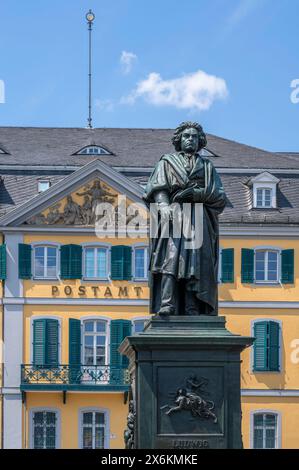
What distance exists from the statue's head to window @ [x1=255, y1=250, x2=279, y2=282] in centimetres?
3399

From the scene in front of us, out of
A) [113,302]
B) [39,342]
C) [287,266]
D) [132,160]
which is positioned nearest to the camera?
[39,342]

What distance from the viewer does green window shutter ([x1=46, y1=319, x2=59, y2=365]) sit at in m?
46.5

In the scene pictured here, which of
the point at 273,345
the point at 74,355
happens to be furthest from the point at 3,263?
the point at 273,345

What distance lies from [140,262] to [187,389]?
113 feet

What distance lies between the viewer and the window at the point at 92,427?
1837 inches

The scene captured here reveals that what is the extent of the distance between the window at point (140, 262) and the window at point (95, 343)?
77.4 inches

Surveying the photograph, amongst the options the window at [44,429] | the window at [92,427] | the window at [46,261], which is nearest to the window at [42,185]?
the window at [46,261]

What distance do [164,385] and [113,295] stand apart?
34422mm

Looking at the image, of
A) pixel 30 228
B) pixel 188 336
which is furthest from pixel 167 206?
pixel 30 228

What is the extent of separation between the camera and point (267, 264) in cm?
4791

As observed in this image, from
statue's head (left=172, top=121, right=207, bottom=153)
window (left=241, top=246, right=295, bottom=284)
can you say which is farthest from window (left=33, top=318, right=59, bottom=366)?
statue's head (left=172, top=121, right=207, bottom=153)

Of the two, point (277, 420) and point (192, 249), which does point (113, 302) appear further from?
point (192, 249)

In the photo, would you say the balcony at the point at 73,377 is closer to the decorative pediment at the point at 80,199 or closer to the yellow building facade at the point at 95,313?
the yellow building facade at the point at 95,313
